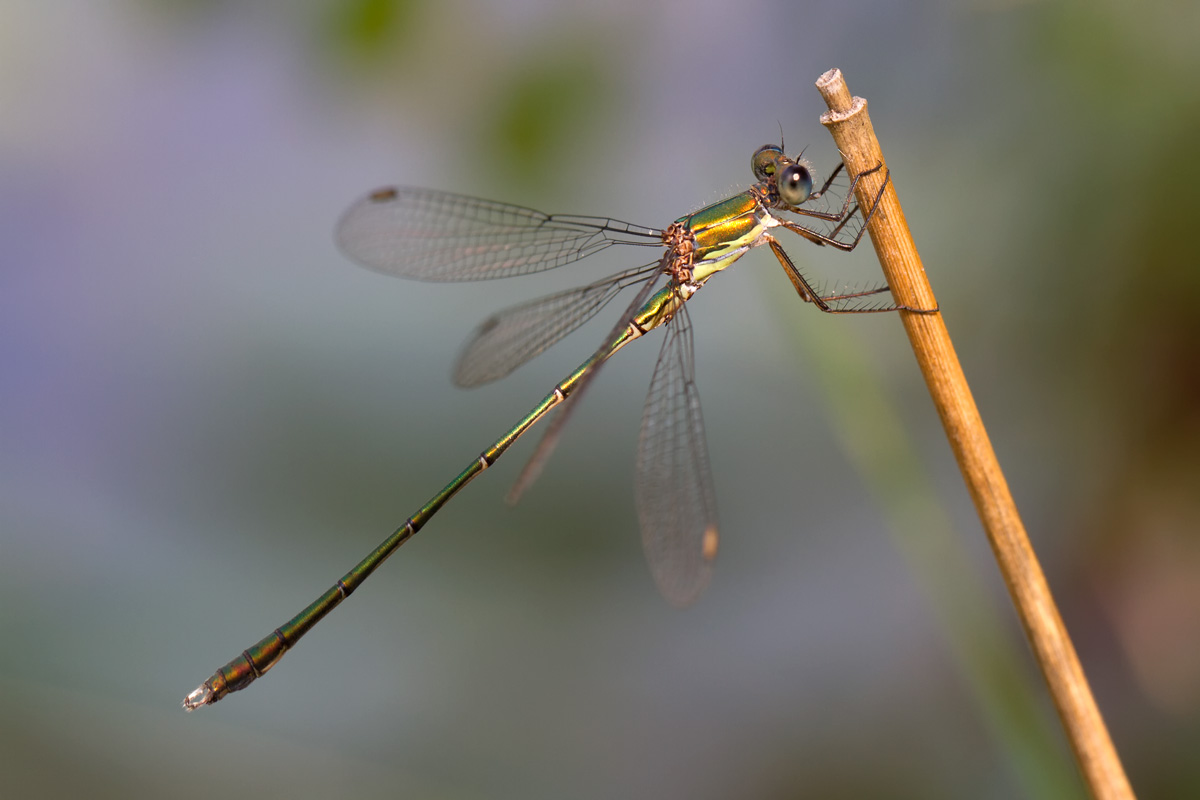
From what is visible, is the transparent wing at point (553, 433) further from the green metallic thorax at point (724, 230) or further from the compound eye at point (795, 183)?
the compound eye at point (795, 183)

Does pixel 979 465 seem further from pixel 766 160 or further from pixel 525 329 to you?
pixel 525 329

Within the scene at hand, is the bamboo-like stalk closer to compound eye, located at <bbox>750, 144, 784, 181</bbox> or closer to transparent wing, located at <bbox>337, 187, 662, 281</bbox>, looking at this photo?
compound eye, located at <bbox>750, 144, 784, 181</bbox>

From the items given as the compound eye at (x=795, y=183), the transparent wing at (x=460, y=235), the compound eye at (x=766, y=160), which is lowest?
the compound eye at (x=795, y=183)

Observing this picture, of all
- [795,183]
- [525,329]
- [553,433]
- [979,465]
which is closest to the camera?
[979,465]

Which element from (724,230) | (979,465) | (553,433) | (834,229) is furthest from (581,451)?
(979,465)

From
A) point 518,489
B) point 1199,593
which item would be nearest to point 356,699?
point 518,489

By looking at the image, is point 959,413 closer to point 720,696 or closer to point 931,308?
point 931,308

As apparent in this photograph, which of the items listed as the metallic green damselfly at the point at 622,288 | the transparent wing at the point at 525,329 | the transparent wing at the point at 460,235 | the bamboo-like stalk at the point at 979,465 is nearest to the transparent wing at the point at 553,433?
the metallic green damselfly at the point at 622,288
